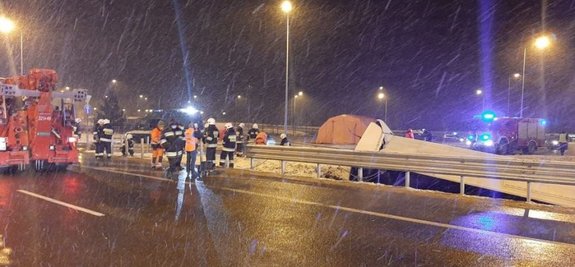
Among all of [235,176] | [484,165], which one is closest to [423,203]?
[484,165]

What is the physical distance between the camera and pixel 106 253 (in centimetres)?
588

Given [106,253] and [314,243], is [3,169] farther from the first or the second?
[314,243]

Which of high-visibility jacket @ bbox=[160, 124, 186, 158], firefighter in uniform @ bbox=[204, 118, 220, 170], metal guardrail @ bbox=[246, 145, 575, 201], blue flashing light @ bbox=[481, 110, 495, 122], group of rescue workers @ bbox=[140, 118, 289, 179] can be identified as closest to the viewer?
metal guardrail @ bbox=[246, 145, 575, 201]

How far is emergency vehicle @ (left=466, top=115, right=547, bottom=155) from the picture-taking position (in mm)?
29391

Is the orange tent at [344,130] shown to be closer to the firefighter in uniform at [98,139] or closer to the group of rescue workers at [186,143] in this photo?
the group of rescue workers at [186,143]

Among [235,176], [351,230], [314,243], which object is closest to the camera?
[314,243]

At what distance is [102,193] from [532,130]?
27.5 metres

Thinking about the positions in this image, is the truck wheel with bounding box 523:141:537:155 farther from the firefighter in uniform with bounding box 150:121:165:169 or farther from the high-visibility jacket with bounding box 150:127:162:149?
the firefighter in uniform with bounding box 150:121:165:169

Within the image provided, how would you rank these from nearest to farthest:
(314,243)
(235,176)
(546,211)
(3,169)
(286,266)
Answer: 1. (286,266)
2. (314,243)
3. (546,211)
4. (235,176)
5. (3,169)

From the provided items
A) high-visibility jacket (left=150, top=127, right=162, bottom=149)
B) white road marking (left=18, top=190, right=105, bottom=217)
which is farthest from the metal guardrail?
white road marking (left=18, top=190, right=105, bottom=217)

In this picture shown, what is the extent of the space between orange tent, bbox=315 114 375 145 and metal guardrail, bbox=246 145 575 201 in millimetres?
14053

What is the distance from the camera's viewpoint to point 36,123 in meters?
13.7

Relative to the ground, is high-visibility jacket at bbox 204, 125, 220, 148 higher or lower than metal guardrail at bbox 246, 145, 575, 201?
higher

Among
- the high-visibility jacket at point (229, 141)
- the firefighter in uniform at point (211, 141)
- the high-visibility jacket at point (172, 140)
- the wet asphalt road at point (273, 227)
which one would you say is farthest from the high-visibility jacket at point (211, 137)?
the wet asphalt road at point (273, 227)
